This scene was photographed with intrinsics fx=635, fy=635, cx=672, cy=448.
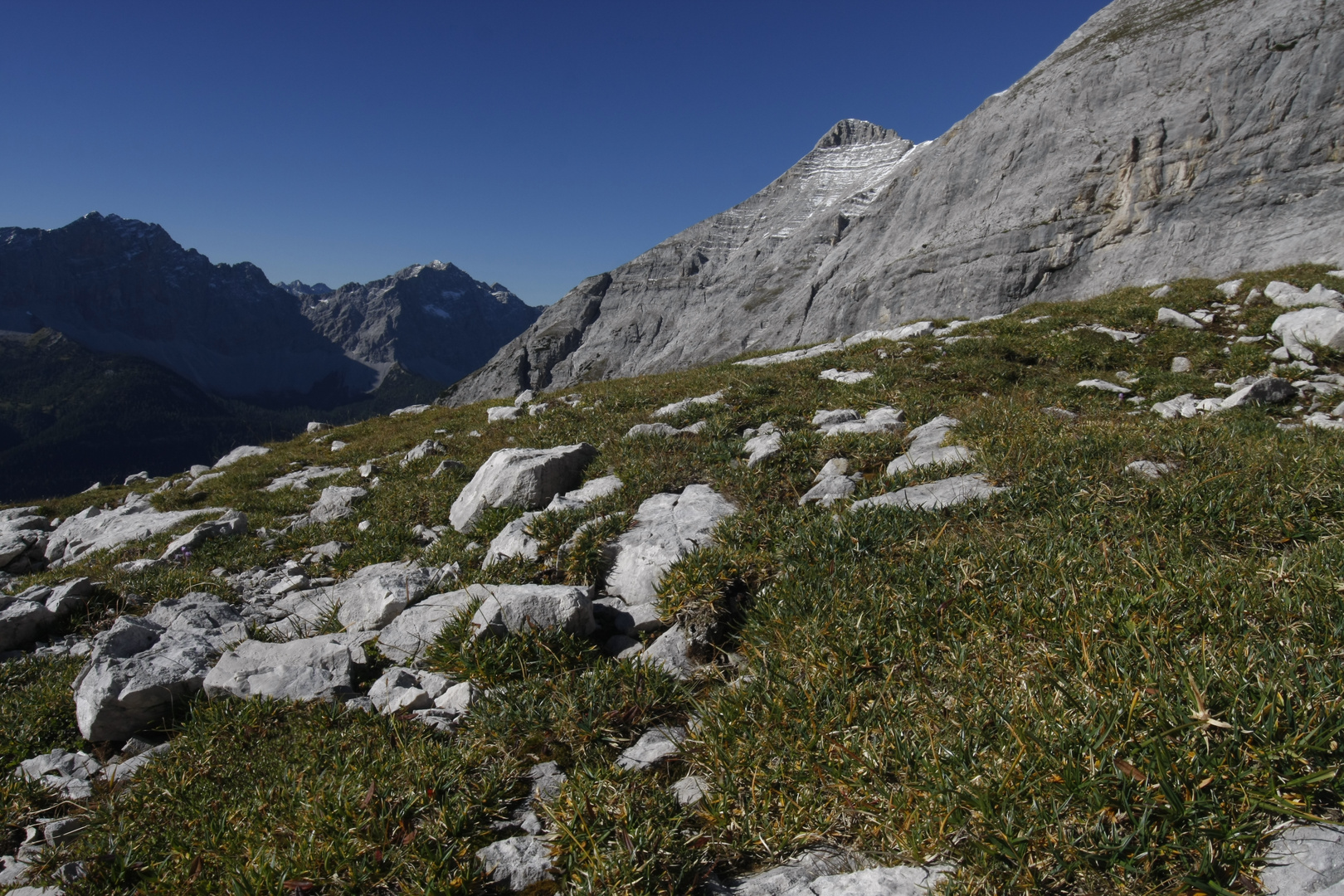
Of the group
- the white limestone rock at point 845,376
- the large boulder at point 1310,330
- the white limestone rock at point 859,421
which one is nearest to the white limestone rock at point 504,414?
the white limestone rock at point 845,376

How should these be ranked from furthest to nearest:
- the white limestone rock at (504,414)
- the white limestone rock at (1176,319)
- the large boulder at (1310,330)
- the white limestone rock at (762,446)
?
the white limestone rock at (504,414), the white limestone rock at (1176,319), the large boulder at (1310,330), the white limestone rock at (762,446)

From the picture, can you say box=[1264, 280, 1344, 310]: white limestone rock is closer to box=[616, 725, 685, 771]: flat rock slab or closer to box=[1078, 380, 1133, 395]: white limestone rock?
box=[1078, 380, 1133, 395]: white limestone rock

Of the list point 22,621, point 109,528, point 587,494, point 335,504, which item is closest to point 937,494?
point 587,494

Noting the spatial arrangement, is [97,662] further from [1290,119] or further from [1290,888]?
[1290,119]

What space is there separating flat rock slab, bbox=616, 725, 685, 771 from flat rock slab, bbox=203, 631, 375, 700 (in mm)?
2732

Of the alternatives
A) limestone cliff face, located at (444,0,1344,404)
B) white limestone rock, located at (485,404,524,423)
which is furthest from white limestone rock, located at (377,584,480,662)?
limestone cliff face, located at (444,0,1344,404)

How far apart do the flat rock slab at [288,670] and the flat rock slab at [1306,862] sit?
5.75m

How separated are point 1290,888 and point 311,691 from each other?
5989mm

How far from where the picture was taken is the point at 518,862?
10.8ft

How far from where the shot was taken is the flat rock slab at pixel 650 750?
12.9 ft

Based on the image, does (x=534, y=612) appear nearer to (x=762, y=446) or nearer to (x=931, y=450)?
(x=762, y=446)

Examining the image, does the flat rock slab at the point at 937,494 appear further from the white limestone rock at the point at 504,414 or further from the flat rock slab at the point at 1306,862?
the white limestone rock at the point at 504,414

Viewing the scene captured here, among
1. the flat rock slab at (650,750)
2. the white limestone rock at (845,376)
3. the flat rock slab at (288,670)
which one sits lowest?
the flat rock slab at (650,750)

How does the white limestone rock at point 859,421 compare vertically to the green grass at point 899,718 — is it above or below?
above
